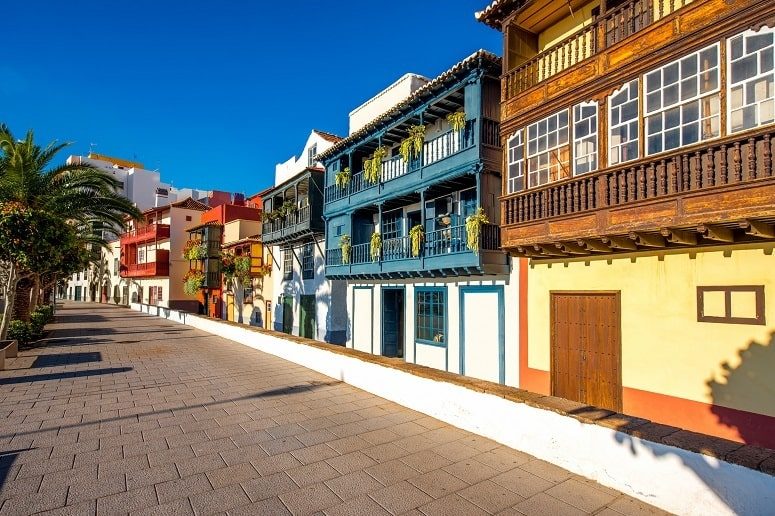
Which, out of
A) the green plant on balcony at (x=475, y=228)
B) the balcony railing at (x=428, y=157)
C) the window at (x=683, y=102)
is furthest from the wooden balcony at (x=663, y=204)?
the balcony railing at (x=428, y=157)

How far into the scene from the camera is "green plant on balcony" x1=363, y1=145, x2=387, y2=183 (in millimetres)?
15648

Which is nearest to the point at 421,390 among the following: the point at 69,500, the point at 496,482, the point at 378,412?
the point at 378,412

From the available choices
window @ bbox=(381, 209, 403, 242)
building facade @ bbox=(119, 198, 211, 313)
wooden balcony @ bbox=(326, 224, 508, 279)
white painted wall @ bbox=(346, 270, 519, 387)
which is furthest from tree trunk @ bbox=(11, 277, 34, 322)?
building facade @ bbox=(119, 198, 211, 313)

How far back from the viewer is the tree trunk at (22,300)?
1788 cm

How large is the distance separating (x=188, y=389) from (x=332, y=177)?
40.5ft

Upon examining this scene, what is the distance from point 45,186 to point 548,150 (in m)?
16.9

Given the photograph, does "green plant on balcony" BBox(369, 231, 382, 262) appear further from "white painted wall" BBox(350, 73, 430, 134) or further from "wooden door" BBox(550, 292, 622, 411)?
"wooden door" BBox(550, 292, 622, 411)

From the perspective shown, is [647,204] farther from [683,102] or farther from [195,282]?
[195,282]

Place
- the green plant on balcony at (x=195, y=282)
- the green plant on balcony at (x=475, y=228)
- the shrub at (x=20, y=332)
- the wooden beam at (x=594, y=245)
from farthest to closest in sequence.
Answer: the green plant on balcony at (x=195, y=282), the shrub at (x=20, y=332), the green plant on balcony at (x=475, y=228), the wooden beam at (x=594, y=245)

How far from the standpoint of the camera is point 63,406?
7805 millimetres

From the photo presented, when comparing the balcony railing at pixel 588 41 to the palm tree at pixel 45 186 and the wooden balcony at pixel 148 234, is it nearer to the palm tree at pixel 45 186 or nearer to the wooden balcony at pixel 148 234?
the palm tree at pixel 45 186

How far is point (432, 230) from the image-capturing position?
1460cm

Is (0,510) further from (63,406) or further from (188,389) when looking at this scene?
(188,389)

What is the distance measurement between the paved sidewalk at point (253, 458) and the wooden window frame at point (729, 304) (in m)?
4.47
